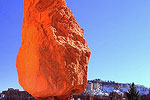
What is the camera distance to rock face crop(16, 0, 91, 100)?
5.98 m

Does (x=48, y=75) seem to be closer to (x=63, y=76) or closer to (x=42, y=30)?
(x=63, y=76)

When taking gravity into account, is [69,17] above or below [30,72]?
above

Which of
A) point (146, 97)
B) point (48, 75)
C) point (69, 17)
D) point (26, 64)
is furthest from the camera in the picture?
point (146, 97)

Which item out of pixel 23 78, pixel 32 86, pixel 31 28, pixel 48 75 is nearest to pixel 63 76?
pixel 48 75

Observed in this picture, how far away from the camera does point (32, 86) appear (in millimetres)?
6105

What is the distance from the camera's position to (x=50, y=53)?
606 centimetres

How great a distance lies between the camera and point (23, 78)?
6.45 metres

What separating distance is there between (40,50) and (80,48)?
1427 mm

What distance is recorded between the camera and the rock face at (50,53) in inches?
235

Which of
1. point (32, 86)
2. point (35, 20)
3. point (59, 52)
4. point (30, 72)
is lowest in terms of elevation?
point (32, 86)

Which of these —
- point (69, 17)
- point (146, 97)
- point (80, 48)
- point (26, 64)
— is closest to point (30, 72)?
point (26, 64)

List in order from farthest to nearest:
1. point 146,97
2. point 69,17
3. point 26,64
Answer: point 146,97
point 69,17
point 26,64

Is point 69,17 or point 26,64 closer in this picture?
point 26,64

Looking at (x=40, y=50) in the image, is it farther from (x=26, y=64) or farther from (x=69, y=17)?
(x=69, y=17)
